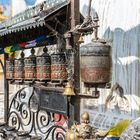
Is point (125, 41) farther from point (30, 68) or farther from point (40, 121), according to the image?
point (40, 121)

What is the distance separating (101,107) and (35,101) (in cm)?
90

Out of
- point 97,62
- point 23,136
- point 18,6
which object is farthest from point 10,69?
point 18,6

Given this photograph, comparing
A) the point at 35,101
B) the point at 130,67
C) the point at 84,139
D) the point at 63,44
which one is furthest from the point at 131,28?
the point at 84,139

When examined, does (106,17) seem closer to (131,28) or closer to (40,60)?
(131,28)

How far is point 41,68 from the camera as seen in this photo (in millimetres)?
3900

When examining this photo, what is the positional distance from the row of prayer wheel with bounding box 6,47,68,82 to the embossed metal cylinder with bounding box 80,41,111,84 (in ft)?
2.17

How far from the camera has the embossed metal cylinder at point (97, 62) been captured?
2.89 meters

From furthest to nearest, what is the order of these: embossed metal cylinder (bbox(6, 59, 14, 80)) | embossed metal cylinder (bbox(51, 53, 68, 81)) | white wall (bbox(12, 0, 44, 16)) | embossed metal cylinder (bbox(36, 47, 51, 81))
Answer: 1. white wall (bbox(12, 0, 44, 16))
2. embossed metal cylinder (bbox(6, 59, 14, 80))
3. embossed metal cylinder (bbox(36, 47, 51, 81))
4. embossed metal cylinder (bbox(51, 53, 68, 81))

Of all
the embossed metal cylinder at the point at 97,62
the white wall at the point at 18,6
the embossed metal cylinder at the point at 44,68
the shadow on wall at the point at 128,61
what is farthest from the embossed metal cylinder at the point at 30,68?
the white wall at the point at 18,6

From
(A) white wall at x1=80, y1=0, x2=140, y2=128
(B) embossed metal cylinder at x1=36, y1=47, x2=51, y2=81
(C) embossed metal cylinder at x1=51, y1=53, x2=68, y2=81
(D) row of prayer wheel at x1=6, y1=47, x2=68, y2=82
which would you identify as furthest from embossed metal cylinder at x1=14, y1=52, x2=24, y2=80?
(A) white wall at x1=80, y1=0, x2=140, y2=128

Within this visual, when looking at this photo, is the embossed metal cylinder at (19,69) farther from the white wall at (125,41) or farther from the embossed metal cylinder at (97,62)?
the embossed metal cylinder at (97,62)

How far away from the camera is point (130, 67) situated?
4457mm

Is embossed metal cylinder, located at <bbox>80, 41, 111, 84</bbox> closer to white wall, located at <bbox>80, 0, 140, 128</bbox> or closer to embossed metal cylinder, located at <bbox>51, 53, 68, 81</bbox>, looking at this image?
embossed metal cylinder, located at <bbox>51, 53, 68, 81</bbox>

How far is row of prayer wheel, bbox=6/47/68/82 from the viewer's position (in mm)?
3600
